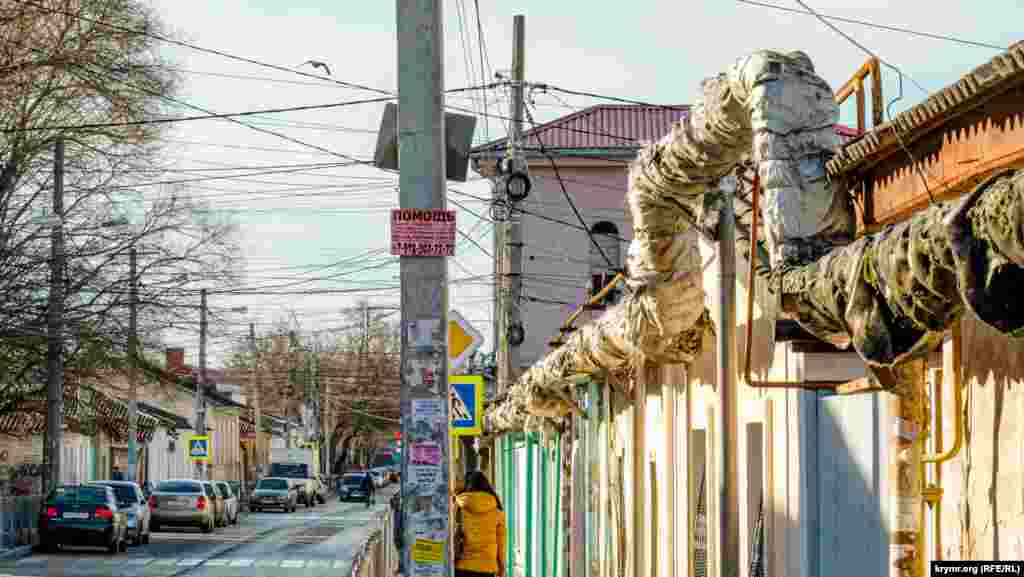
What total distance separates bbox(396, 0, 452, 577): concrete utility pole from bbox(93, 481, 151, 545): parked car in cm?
2848

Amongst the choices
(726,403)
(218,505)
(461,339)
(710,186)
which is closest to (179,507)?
(218,505)

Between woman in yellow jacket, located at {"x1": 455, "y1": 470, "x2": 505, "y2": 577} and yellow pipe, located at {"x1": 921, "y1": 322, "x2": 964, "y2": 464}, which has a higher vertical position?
yellow pipe, located at {"x1": 921, "y1": 322, "x2": 964, "y2": 464}

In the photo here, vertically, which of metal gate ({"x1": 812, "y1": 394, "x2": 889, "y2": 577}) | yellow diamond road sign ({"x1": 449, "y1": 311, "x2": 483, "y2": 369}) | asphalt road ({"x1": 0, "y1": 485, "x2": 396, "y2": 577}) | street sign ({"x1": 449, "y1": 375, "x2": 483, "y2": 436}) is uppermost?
yellow diamond road sign ({"x1": 449, "y1": 311, "x2": 483, "y2": 369})

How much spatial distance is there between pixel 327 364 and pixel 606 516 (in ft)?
283

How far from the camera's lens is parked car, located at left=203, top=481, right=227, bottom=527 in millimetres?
51097

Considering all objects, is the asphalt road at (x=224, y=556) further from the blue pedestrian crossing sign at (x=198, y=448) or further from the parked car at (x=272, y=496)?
the parked car at (x=272, y=496)

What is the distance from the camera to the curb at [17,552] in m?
34.7

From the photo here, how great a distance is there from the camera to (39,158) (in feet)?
126

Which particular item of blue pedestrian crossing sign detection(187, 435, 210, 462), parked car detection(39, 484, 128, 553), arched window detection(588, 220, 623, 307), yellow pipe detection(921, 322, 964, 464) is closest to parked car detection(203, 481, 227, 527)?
blue pedestrian crossing sign detection(187, 435, 210, 462)

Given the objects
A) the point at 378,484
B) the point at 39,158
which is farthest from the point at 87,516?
the point at 378,484

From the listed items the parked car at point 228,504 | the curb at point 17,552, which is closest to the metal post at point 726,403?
the curb at point 17,552

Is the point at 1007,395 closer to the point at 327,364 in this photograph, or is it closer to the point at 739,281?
the point at 739,281

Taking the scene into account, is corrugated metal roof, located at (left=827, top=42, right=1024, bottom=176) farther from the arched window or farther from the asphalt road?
the arched window

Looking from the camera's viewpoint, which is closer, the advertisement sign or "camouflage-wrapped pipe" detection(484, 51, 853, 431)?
"camouflage-wrapped pipe" detection(484, 51, 853, 431)
